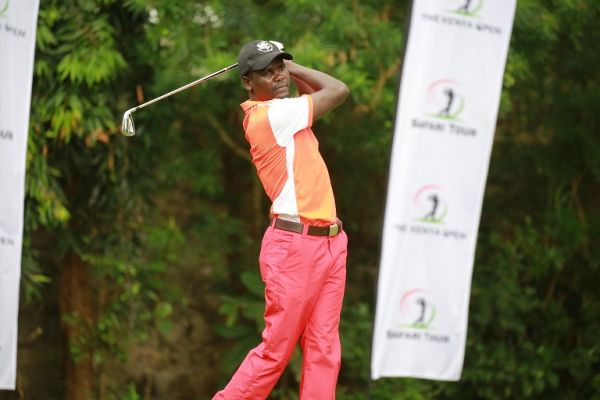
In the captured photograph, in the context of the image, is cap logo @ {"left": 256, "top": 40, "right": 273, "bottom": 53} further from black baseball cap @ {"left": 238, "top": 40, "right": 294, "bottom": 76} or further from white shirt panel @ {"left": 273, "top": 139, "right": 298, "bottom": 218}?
white shirt panel @ {"left": 273, "top": 139, "right": 298, "bottom": 218}

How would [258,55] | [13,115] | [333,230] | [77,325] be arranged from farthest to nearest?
[77,325]
[13,115]
[333,230]
[258,55]

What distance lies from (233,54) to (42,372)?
2.81 m

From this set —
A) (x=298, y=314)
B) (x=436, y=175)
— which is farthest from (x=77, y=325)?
(x=298, y=314)

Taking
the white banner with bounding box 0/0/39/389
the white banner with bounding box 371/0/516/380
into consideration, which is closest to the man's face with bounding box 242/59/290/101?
the white banner with bounding box 371/0/516/380

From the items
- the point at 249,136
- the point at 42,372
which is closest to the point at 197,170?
the point at 42,372

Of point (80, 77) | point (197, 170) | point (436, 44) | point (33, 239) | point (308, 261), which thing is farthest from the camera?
point (197, 170)

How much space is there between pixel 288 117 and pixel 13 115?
5.94ft

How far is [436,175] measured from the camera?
5488 mm

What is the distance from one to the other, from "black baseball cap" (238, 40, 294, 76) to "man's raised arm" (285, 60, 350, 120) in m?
0.14

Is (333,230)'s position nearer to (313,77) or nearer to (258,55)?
(313,77)

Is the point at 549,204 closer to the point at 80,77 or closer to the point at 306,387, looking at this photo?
the point at 80,77

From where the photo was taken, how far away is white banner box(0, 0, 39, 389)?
17.2ft

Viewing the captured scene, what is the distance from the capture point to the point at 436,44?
5340 millimetres

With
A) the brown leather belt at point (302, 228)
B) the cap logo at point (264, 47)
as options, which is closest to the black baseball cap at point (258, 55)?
the cap logo at point (264, 47)
